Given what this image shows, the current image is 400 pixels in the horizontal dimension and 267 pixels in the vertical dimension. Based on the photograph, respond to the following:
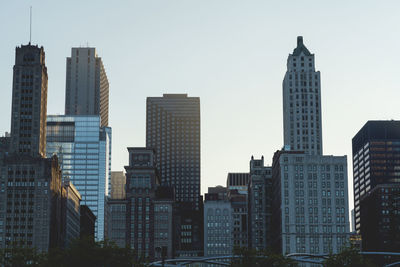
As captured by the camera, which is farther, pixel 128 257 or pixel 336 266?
pixel 128 257

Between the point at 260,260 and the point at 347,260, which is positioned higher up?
the point at 347,260

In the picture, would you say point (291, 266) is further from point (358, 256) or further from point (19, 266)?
point (19, 266)

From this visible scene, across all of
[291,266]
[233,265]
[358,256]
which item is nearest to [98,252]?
[233,265]

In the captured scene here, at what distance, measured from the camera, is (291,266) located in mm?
119062

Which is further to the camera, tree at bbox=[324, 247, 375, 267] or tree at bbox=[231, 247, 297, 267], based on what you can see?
tree at bbox=[231, 247, 297, 267]

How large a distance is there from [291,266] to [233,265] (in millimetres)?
9314

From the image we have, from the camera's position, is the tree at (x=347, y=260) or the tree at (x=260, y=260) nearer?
the tree at (x=347, y=260)

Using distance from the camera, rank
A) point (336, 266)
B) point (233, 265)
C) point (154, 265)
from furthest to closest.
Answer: point (154, 265), point (233, 265), point (336, 266)

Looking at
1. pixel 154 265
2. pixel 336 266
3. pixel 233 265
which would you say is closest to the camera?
pixel 336 266

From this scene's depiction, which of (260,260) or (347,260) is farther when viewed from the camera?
(260,260)

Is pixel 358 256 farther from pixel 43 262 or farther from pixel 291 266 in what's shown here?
pixel 43 262

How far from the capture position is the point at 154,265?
432 feet

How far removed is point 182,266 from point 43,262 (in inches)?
1120

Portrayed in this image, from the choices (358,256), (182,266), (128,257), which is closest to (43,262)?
(128,257)
